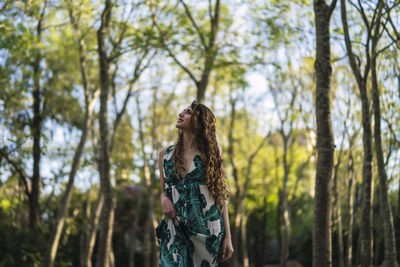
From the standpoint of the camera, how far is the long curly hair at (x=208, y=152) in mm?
4254

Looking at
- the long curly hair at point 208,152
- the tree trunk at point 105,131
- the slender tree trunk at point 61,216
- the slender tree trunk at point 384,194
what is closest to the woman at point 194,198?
the long curly hair at point 208,152

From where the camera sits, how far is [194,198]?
4164 millimetres

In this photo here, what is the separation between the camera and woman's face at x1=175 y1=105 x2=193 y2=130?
14.0ft

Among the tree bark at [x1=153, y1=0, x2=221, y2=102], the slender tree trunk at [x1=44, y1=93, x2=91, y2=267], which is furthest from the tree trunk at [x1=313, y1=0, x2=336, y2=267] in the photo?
the slender tree trunk at [x1=44, y1=93, x2=91, y2=267]

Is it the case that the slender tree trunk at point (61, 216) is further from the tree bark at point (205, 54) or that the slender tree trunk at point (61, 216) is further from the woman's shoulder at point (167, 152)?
the woman's shoulder at point (167, 152)

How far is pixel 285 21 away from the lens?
13352 millimetres

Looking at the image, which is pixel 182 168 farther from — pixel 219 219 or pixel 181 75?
pixel 181 75

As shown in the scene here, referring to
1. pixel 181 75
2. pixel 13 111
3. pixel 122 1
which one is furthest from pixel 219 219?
pixel 181 75

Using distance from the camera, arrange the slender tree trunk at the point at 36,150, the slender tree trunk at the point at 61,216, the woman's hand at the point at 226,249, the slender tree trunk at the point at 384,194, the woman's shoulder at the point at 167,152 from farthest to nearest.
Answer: the slender tree trunk at the point at 36,150, the slender tree trunk at the point at 61,216, the slender tree trunk at the point at 384,194, the woman's shoulder at the point at 167,152, the woman's hand at the point at 226,249

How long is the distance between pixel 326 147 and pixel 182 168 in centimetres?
253

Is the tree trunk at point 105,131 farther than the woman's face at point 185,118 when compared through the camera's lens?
Yes

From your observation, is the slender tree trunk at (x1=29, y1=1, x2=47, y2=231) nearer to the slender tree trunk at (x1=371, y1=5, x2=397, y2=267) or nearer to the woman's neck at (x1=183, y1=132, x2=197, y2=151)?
the slender tree trunk at (x1=371, y1=5, x2=397, y2=267)

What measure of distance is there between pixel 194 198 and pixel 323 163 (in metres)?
2.48

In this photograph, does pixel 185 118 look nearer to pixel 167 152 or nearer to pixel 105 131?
pixel 167 152
